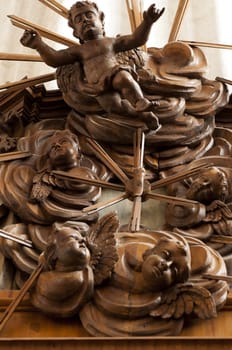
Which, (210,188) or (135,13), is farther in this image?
(135,13)

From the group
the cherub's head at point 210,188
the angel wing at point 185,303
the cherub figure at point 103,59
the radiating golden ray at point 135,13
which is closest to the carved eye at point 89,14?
the cherub figure at point 103,59

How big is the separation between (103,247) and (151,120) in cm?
31

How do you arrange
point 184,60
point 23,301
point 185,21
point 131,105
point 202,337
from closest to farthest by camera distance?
point 202,337
point 23,301
point 131,105
point 184,60
point 185,21

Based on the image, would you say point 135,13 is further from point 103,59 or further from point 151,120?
point 151,120

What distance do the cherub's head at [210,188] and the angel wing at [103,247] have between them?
0.20 meters

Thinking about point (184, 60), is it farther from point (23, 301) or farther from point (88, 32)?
point (23, 301)

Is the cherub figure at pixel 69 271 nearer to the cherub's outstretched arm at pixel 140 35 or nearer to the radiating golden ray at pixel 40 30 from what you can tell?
the cherub's outstretched arm at pixel 140 35

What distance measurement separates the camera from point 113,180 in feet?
4.93

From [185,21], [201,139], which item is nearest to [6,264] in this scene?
[201,139]

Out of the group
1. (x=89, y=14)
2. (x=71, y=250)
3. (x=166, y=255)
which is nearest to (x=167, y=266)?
(x=166, y=255)

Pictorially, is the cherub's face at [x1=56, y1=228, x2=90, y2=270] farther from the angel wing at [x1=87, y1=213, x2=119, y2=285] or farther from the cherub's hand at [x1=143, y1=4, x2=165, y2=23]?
the cherub's hand at [x1=143, y1=4, x2=165, y2=23]

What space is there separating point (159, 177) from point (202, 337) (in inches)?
17.0

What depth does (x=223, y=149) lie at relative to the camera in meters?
1.55

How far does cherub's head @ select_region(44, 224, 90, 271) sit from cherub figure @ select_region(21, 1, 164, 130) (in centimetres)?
32
